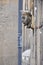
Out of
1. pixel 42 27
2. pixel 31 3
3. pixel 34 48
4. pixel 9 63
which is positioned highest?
pixel 31 3

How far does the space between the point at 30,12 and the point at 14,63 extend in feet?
2.33

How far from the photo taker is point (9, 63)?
367cm

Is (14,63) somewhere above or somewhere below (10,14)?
below

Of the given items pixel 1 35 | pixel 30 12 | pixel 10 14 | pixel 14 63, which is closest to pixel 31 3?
pixel 30 12

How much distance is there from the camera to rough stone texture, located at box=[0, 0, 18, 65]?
3617 mm

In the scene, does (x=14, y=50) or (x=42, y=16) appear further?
(x=14, y=50)

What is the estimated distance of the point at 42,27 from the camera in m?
3.04

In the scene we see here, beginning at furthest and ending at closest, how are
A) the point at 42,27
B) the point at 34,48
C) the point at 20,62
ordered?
the point at 20,62
the point at 34,48
the point at 42,27

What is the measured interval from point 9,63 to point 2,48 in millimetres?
220

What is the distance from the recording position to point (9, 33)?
365cm

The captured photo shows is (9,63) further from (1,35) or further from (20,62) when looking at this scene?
(1,35)

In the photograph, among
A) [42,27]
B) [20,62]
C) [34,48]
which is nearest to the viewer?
[42,27]

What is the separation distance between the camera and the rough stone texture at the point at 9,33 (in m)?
3.62

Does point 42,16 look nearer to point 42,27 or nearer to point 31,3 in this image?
point 42,27
